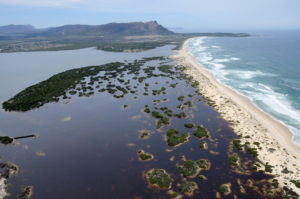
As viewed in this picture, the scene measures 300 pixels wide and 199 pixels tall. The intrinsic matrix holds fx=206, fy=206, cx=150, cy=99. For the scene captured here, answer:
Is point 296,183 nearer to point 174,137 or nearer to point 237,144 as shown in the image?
point 237,144

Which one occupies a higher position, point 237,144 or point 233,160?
point 237,144

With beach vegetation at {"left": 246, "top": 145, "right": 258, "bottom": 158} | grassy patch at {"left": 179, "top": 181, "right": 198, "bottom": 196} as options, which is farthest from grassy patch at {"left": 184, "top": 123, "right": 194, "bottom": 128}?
grassy patch at {"left": 179, "top": 181, "right": 198, "bottom": 196}

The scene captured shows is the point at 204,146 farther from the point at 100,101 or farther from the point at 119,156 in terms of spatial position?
the point at 100,101

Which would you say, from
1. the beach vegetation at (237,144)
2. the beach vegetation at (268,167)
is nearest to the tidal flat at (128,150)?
the beach vegetation at (237,144)

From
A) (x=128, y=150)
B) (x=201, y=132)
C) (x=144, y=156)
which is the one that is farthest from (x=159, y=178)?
(x=201, y=132)

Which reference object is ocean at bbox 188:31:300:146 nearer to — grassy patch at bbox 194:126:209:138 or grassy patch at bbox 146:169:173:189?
grassy patch at bbox 194:126:209:138

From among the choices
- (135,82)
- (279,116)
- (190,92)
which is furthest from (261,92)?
(135,82)
